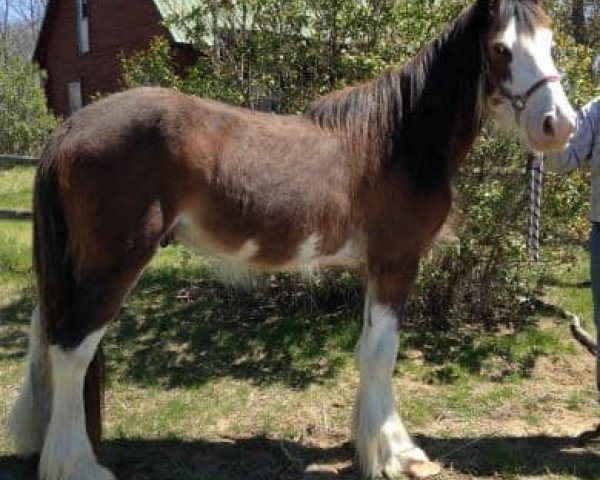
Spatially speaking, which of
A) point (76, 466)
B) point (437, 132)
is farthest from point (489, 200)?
point (76, 466)

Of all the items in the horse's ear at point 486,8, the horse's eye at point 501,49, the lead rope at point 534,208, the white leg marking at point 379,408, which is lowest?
the white leg marking at point 379,408

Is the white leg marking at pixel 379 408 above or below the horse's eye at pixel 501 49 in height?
below

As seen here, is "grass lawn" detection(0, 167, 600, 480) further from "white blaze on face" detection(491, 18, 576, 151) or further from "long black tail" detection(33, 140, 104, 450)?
"white blaze on face" detection(491, 18, 576, 151)

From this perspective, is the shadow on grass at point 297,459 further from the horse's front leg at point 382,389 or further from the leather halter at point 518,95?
the leather halter at point 518,95

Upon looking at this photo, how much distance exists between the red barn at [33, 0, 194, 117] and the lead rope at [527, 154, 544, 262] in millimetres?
13799

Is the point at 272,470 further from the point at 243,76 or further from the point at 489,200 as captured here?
the point at 243,76

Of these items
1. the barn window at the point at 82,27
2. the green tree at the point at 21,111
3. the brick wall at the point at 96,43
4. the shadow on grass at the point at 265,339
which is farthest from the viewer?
the barn window at the point at 82,27

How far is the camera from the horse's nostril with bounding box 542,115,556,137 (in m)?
2.99

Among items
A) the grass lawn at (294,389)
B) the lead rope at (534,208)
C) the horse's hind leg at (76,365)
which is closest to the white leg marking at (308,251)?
the horse's hind leg at (76,365)

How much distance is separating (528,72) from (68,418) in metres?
2.58

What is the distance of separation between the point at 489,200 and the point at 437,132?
61.3 inches

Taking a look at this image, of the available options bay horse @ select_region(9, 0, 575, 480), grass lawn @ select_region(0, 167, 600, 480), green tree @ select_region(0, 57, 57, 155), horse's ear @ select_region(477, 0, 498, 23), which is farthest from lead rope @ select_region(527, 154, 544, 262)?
green tree @ select_region(0, 57, 57, 155)

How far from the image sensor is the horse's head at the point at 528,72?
3010 mm

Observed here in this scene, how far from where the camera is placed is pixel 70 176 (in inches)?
120
